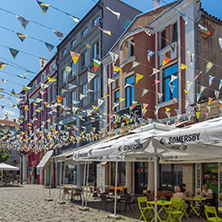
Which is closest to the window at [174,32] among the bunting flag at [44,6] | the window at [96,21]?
the bunting flag at [44,6]

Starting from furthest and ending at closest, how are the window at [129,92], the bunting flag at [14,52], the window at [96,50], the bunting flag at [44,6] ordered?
1. the window at [96,50]
2. the window at [129,92]
3. the bunting flag at [14,52]
4. the bunting flag at [44,6]

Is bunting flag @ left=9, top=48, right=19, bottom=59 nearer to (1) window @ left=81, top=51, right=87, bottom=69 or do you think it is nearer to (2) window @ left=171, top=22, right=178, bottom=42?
(2) window @ left=171, top=22, right=178, bottom=42

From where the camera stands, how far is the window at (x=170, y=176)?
1619 cm

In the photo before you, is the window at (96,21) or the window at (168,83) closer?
the window at (168,83)

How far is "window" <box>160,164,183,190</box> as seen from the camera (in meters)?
16.2

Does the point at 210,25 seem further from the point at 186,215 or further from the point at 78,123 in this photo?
the point at 78,123

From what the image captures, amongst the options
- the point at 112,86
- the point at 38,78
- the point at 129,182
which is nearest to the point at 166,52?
the point at 112,86

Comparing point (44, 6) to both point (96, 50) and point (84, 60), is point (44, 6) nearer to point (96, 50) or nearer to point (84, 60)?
point (96, 50)

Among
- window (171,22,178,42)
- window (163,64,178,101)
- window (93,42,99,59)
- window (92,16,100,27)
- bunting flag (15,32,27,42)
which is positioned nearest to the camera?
bunting flag (15,32,27,42)

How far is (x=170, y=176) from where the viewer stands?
1686cm

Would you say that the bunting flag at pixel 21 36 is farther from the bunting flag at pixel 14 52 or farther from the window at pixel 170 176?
the window at pixel 170 176

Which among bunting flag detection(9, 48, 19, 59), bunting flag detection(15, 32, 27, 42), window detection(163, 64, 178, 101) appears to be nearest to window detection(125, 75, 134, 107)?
window detection(163, 64, 178, 101)

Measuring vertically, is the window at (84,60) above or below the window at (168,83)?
above

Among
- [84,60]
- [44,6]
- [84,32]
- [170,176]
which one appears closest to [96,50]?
[84,60]
